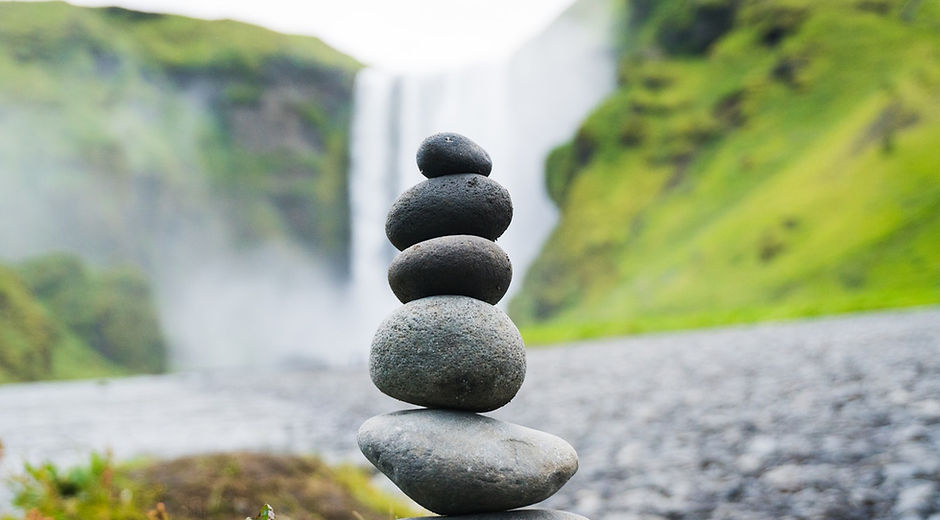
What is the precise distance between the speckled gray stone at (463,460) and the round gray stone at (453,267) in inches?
24.4

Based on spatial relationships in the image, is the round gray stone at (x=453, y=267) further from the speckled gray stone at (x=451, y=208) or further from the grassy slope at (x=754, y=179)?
the grassy slope at (x=754, y=179)

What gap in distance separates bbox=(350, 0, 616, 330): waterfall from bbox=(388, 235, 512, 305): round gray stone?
53938 millimetres

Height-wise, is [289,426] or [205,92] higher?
[205,92]

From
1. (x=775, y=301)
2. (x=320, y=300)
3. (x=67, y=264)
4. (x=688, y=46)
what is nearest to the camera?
(x=775, y=301)

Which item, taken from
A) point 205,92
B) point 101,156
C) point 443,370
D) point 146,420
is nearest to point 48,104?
point 101,156

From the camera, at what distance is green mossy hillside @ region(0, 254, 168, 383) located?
143 feet

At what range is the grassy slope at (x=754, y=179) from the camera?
32750 millimetres

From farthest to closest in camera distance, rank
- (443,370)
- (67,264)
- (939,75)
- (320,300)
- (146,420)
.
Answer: (320,300)
(67,264)
(939,75)
(146,420)
(443,370)

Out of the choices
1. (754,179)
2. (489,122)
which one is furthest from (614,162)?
(754,179)

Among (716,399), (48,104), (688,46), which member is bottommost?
(716,399)

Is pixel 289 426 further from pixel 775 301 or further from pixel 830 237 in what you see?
pixel 830 237

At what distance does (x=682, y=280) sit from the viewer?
134 feet

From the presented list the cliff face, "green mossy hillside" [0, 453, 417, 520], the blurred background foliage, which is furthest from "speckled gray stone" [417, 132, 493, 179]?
the cliff face

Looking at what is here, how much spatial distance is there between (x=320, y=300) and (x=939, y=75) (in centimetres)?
5518
